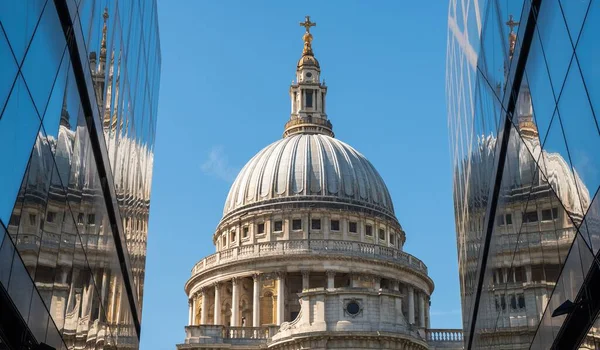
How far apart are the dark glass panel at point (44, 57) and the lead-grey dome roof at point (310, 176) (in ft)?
253

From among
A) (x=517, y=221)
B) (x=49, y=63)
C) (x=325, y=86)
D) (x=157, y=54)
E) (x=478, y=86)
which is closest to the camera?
(x=49, y=63)

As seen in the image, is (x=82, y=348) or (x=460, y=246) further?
(x=460, y=246)

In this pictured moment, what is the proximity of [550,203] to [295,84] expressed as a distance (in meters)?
92.4

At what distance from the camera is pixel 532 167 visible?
22.1 m

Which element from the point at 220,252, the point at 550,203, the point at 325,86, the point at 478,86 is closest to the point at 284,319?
the point at 220,252

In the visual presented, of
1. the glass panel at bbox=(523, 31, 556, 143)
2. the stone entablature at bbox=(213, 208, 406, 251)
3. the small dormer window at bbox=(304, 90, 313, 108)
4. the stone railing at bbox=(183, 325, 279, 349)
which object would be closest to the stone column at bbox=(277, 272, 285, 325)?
the stone entablature at bbox=(213, 208, 406, 251)

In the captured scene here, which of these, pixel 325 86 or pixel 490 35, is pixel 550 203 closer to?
pixel 490 35

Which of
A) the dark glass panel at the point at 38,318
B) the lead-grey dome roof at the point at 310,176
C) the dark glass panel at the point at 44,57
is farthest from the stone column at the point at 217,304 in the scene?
the dark glass panel at the point at 44,57

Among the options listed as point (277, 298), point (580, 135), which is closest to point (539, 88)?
point (580, 135)

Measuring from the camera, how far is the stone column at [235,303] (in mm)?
87188

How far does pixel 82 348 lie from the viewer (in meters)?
24.9

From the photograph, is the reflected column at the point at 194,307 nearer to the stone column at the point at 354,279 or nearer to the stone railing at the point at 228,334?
the stone column at the point at 354,279

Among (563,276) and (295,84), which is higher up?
(295,84)

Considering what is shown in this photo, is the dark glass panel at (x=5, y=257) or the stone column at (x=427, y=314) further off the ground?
the stone column at (x=427, y=314)
